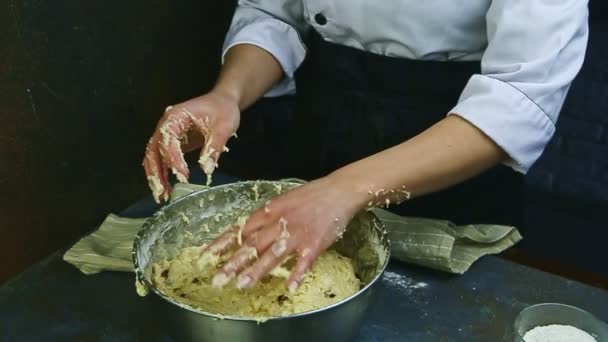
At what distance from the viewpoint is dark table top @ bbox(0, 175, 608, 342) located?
3.20 ft

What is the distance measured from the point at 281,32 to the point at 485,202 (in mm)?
556

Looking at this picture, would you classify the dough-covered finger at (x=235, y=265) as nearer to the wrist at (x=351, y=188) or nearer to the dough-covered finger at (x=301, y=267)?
the dough-covered finger at (x=301, y=267)

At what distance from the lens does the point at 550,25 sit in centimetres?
100

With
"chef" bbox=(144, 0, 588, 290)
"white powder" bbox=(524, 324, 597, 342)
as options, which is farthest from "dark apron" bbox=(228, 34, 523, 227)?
"white powder" bbox=(524, 324, 597, 342)

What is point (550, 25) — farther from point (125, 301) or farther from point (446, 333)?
point (125, 301)

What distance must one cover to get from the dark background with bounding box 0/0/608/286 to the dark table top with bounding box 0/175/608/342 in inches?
11.4

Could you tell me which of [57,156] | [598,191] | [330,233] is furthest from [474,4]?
[598,191]

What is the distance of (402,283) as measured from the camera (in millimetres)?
1075

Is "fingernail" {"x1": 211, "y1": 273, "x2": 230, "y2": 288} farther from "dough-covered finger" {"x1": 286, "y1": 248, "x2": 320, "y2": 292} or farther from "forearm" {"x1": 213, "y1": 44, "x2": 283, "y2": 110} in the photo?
"forearm" {"x1": 213, "y1": 44, "x2": 283, "y2": 110}

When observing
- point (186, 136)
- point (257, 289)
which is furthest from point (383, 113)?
point (257, 289)

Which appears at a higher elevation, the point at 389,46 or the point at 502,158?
the point at 389,46

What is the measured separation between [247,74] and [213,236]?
14.1 inches

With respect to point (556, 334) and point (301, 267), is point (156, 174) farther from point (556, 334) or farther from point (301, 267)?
point (556, 334)

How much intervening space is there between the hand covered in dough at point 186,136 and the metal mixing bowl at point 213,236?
51 millimetres
